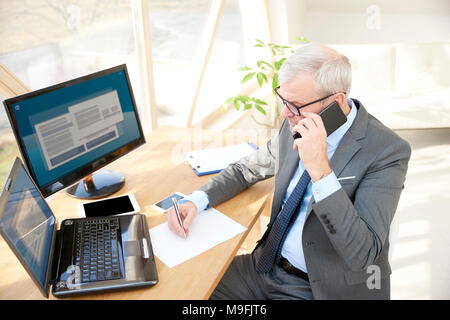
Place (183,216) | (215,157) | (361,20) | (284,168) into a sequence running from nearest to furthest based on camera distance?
(183,216) < (284,168) < (215,157) < (361,20)

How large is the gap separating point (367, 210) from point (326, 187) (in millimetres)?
151

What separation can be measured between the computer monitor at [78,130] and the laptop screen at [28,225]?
0.59 feet

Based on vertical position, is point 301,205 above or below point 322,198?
below

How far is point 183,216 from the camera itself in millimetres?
1514

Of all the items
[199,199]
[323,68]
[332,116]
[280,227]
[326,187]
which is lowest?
[280,227]

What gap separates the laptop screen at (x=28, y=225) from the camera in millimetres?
1072

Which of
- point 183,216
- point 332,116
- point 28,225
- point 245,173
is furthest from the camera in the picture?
point 245,173

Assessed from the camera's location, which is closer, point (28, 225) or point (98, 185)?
point (28, 225)

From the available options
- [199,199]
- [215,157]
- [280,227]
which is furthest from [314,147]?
[215,157]

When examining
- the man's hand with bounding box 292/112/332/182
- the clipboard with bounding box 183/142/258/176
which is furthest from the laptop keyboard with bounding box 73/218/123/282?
the man's hand with bounding box 292/112/332/182

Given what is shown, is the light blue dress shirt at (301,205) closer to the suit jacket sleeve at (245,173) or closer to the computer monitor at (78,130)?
the suit jacket sleeve at (245,173)

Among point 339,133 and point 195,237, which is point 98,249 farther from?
point 339,133

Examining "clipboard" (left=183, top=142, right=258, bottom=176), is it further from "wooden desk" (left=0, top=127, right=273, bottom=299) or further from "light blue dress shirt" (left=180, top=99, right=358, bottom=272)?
"light blue dress shirt" (left=180, top=99, right=358, bottom=272)

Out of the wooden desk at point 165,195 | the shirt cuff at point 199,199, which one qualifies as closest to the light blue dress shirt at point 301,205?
the shirt cuff at point 199,199
